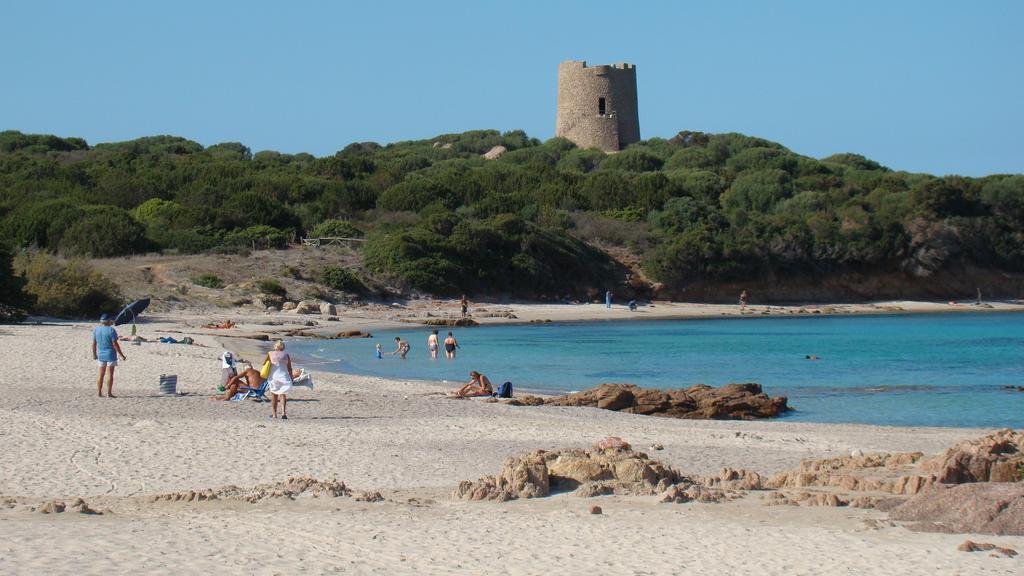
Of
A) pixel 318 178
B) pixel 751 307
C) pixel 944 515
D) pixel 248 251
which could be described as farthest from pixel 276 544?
pixel 318 178

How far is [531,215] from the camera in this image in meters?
55.6

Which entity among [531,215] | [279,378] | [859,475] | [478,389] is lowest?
[859,475]

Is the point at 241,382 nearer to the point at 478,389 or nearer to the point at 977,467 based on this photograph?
the point at 478,389

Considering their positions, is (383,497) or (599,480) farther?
(599,480)

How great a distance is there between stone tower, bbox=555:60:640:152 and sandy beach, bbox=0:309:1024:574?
57.4 m

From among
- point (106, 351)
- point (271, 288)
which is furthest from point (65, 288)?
point (106, 351)

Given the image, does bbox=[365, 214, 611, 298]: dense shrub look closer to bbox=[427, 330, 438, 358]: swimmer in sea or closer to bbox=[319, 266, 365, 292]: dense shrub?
bbox=[319, 266, 365, 292]: dense shrub

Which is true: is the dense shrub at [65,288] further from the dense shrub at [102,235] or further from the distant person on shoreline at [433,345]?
the distant person on shoreline at [433,345]

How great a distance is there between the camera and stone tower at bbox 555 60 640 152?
237 ft

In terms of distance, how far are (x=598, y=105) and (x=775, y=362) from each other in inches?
1935

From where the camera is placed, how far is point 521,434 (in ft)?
42.8

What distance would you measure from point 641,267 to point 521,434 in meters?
38.5

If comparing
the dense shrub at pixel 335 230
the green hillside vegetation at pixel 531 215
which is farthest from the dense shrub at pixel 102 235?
the dense shrub at pixel 335 230

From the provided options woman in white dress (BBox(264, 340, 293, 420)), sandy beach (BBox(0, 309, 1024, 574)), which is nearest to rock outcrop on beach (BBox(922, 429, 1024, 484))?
sandy beach (BBox(0, 309, 1024, 574))
